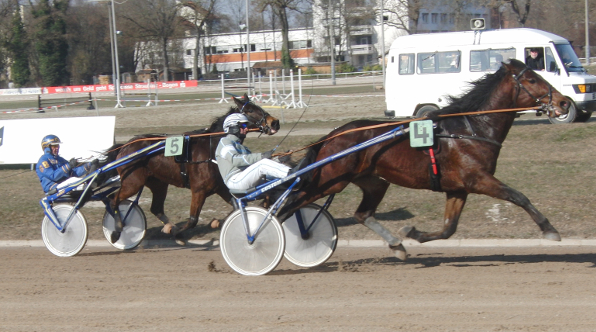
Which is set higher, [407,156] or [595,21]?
[595,21]

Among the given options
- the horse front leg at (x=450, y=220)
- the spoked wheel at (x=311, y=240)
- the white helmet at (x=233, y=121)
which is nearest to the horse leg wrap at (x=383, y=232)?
the horse front leg at (x=450, y=220)

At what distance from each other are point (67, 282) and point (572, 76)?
12.6 metres

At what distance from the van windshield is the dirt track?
30.2 ft

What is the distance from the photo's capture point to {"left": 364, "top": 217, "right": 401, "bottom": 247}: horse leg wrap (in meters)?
6.48

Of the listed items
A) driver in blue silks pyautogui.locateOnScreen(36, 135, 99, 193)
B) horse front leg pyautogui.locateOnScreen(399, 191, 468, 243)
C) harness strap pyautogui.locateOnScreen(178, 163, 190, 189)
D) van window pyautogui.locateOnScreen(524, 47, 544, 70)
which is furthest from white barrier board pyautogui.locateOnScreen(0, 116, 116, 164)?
van window pyautogui.locateOnScreen(524, 47, 544, 70)

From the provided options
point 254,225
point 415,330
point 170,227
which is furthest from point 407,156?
point 170,227

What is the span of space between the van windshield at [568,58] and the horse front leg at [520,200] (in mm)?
10417

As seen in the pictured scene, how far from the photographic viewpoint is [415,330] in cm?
436

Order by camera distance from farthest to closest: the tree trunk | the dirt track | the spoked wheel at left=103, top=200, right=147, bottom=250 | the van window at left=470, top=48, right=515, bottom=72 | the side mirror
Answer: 1. the tree trunk
2. the van window at left=470, top=48, right=515, bottom=72
3. the side mirror
4. the spoked wheel at left=103, top=200, right=147, bottom=250
5. the dirt track

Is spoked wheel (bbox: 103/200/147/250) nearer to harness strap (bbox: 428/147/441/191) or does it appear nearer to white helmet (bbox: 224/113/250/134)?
white helmet (bbox: 224/113/250/134)

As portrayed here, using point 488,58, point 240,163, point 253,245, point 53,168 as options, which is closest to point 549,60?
point 488,58

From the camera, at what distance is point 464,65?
1606 cm

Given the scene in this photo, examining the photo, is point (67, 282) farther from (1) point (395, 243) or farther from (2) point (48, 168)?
(1) point (395, 243)

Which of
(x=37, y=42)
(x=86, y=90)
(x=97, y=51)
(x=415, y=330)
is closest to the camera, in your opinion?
(x=415, y=330)
